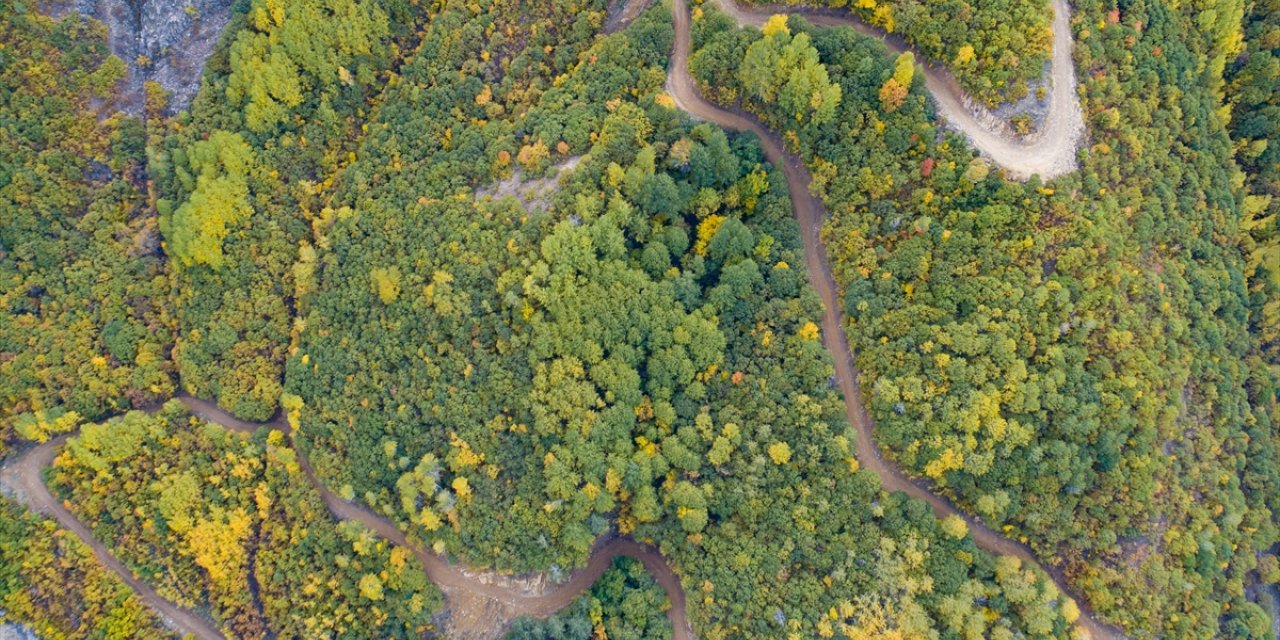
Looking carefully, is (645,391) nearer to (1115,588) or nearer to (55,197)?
(1115,588)

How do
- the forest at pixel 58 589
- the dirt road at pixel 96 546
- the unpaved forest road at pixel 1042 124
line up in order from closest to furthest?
the unpaved forest road at pixel 1042 124 → the forest at pixel 58 589 → the dirt road at pixel 96 546

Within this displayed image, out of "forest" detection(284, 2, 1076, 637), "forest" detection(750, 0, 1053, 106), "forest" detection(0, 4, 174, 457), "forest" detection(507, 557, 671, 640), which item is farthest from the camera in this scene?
"forest" detection(0, 4, 174, 457)

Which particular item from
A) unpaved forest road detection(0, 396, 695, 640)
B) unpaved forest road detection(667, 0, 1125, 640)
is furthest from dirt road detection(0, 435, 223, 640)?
unpaved forest road detection(667, 0, 1125, 640)

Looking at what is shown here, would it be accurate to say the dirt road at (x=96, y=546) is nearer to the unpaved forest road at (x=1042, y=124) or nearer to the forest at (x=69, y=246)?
the forest at (x=69, y=246)

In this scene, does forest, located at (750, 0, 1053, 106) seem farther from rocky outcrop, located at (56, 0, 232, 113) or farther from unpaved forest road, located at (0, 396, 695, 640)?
rocky outcrop, located at (56, 0, 232, 113)

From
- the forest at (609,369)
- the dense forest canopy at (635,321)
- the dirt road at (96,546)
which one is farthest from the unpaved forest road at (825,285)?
the dirt road at (96,546)

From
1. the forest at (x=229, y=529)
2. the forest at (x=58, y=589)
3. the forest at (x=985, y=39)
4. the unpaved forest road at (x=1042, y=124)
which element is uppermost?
the forest at (x=985, y=39)
